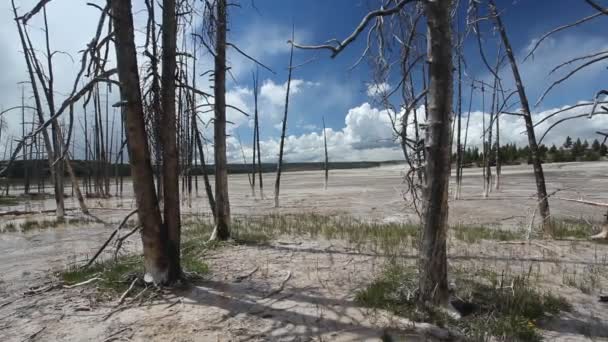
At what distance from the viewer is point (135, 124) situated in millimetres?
4352

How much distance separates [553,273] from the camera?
5160mm

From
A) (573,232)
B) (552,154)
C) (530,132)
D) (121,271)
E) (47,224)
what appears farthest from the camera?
(552,154)

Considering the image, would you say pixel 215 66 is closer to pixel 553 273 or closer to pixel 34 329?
pixel 34 329

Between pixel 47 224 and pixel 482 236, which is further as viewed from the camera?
pixel 47 224

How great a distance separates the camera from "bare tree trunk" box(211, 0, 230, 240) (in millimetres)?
7914

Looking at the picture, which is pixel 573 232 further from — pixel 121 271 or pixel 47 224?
pixel 47 224

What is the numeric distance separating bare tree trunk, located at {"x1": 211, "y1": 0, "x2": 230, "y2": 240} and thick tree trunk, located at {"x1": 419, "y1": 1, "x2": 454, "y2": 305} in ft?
17.9

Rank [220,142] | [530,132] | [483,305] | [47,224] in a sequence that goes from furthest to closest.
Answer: [47,224], [530,132], [220,142], [483,305]

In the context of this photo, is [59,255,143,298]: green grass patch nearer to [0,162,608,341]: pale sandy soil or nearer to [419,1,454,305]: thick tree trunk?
[0,162,608,341]: pale sandy soil

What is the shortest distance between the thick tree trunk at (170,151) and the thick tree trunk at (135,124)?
228 millimetres

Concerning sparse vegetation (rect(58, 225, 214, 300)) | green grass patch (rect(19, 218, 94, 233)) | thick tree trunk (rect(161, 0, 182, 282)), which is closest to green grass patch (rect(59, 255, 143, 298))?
sparse vegetation (rect(58, 225, 214, 300))

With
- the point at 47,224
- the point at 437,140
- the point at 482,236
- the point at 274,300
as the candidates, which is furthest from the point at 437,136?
the point at 47,224

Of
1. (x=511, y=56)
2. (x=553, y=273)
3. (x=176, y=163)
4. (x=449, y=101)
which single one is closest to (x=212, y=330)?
(x=176, y=163)

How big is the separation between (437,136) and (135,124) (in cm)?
374
